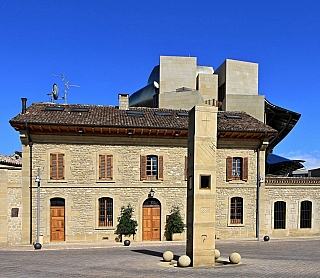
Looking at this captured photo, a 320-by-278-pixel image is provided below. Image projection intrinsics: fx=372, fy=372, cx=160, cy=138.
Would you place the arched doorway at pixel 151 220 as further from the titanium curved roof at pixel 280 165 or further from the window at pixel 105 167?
the titanium curved roof at pixel 280 165

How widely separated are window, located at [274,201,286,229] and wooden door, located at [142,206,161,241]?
26.5 feet

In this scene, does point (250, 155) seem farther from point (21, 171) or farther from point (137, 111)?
point (21, 171)

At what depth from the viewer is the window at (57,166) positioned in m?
22.4

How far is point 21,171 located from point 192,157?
12512 millimetres

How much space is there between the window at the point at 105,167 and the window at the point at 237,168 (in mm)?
7610

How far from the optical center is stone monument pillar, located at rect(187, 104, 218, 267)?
13709 mm

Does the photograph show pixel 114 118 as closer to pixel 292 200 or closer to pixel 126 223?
pixel 126 223

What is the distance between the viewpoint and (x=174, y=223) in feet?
76.4

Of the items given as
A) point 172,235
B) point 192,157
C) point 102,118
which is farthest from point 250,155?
point 192,157

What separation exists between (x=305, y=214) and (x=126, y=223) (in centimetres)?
1247

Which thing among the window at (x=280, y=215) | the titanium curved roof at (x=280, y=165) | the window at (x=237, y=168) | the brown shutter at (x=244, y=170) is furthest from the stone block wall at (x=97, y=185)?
the titanium curved roof at (x=280, y=165)

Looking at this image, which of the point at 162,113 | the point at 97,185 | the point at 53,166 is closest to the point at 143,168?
the point at 97,185

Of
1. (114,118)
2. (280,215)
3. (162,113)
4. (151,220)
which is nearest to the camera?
(151,220)

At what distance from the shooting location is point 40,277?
11930mm
